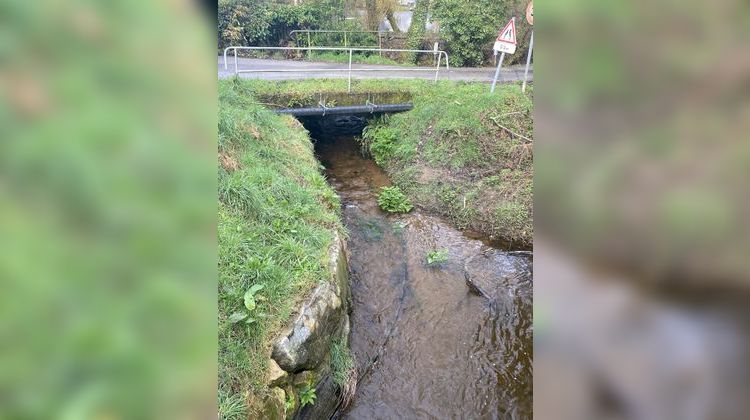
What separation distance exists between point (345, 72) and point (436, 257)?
6824 millimetres

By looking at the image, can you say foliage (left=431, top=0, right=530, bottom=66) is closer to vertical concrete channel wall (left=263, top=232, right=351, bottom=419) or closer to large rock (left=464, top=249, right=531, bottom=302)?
large rock (left=464, top=249, right=531, bottom=302)

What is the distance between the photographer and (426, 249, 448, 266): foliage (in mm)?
5727

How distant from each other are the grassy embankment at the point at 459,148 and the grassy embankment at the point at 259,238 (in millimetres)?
2123

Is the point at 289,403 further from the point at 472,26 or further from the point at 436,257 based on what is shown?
the point at 472,26

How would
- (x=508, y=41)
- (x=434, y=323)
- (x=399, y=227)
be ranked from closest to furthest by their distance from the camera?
(x=434, y=323), (x=399, y=227), (x=508, y=41)

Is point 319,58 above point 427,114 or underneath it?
above

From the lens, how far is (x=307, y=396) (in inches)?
118

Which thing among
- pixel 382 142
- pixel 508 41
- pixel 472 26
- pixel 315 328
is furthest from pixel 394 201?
pixel 472 26
